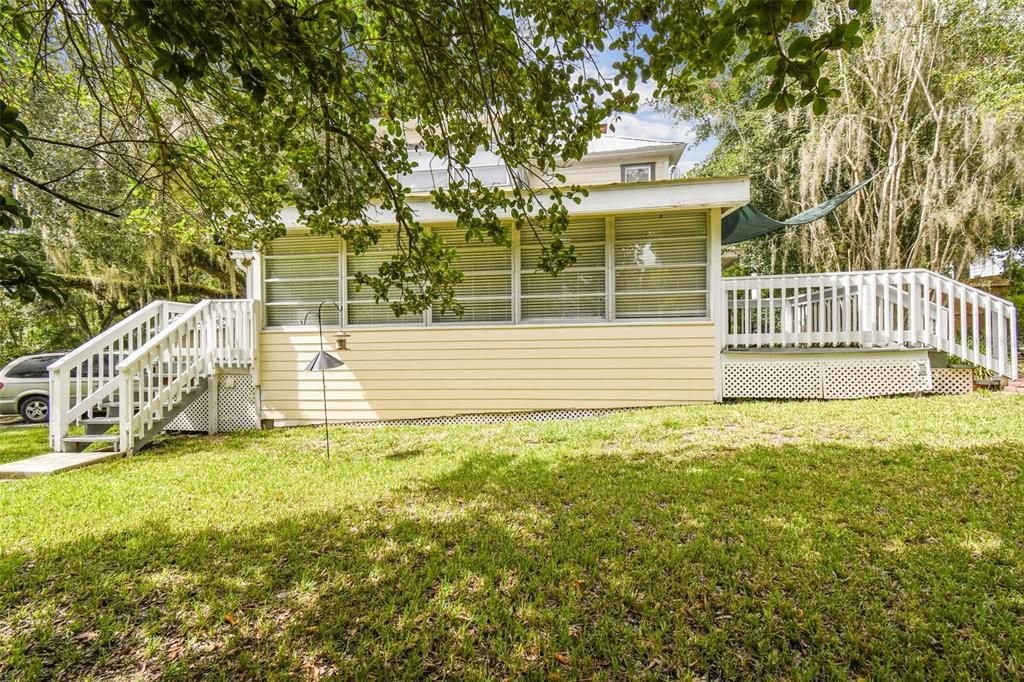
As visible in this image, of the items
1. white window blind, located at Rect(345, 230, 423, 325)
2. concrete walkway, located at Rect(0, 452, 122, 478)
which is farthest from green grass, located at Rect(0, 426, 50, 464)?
white window blind, located at Rect(345, 230, 423, 325)

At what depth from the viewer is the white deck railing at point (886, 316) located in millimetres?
5738

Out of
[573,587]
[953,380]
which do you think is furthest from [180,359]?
[953,380]

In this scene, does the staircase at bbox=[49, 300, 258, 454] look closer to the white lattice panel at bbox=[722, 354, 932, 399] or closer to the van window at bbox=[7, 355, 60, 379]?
the van window at bbox=[7, 355, 60, 379]

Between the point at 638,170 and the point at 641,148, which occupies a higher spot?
the point at 641,148

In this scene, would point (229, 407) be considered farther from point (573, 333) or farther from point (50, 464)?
point (573, 333)

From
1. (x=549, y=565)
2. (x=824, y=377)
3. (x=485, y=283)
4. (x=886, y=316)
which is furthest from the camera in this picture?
(x=485, y=283)

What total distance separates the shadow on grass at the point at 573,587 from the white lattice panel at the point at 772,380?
2.84 metres

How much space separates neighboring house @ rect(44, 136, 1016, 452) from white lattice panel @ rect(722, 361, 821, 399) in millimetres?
20

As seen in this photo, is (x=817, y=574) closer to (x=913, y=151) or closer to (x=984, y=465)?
(x=984, y=465)

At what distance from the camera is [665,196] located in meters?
6.15

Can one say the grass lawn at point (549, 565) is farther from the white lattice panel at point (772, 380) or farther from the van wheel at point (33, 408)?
the van wheel at point (33, 408)

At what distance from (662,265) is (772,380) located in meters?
2.25

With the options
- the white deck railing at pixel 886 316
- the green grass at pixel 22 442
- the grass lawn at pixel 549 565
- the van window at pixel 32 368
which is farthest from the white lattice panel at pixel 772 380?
the van window at pixel 32 368

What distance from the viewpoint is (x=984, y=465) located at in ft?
11.5
